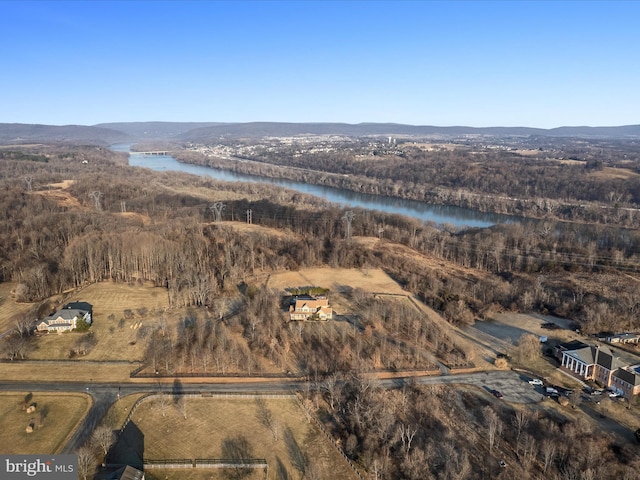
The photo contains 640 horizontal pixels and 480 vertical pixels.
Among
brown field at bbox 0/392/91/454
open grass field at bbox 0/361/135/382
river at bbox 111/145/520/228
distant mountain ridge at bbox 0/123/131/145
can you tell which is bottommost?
brown field at bbox 0/392/91/454

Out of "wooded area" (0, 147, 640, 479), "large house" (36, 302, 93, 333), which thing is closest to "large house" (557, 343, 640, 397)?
"wooded area" (0, 147, 640, 479)

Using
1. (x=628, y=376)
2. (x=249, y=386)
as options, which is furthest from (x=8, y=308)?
(x=628, y=376)

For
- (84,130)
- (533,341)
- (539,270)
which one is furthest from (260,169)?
(84,130)

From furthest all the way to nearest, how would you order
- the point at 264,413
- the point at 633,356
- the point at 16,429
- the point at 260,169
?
the point at 260,169, the point at 633,356, the point at 264,413, the point at 16,429

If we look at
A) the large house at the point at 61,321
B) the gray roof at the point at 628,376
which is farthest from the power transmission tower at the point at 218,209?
the gray roof at the point at 628,376

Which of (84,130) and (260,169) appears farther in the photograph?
(84,130)

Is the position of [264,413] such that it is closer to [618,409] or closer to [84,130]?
[618,409]

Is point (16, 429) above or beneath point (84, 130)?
beneath

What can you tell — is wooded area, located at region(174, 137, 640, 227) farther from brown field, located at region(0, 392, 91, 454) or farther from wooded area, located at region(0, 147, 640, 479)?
brown field, located at region(0, 392, 91, 454)
